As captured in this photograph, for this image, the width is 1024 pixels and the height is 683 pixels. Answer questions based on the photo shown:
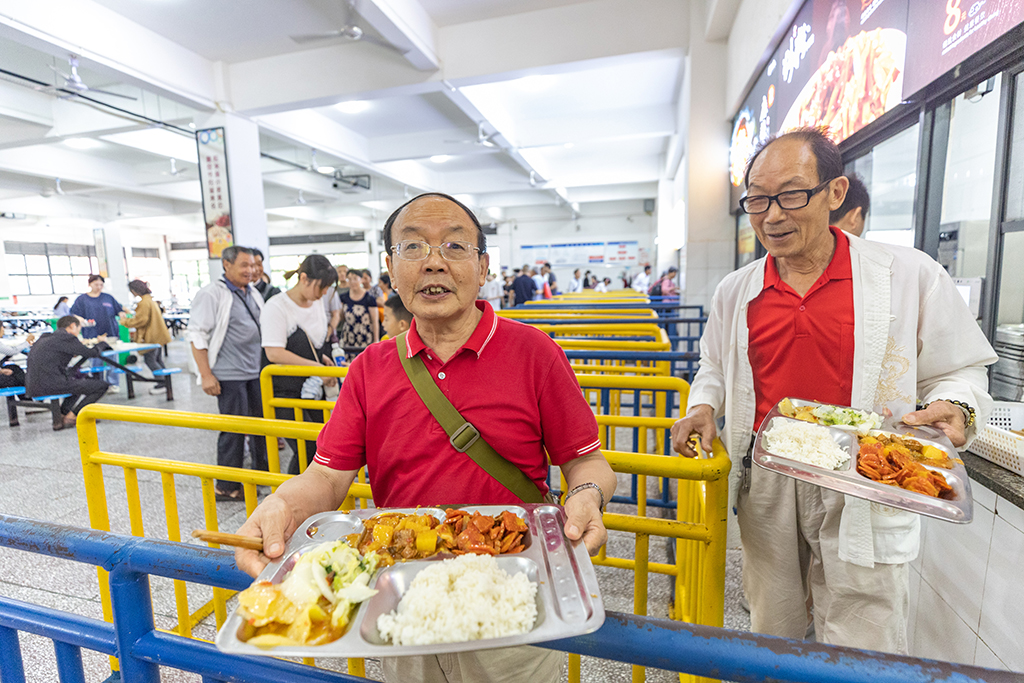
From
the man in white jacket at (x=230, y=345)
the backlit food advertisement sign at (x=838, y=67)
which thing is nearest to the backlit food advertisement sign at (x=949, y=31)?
the backlit food advertisement sign at (x=838, y=67)

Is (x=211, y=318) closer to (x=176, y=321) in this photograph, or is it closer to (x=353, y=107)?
(x=353, y=107)

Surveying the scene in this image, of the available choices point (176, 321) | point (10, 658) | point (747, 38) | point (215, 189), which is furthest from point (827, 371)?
point (176, 321)

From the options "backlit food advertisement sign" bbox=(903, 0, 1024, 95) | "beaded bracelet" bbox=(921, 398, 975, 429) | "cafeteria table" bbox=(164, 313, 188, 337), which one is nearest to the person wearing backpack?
"backlit food advertisement sign" bbox=(903, 0, 1024, 95)

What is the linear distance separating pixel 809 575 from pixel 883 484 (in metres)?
0.63

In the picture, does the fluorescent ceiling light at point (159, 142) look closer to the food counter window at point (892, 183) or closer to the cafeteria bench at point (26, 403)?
the cafeteria bench at point (26, 403)

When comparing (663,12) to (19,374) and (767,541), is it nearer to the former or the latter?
(767,541)

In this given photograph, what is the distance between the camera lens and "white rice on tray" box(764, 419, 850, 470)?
127 cm

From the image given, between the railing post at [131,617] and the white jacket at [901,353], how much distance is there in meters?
1.67

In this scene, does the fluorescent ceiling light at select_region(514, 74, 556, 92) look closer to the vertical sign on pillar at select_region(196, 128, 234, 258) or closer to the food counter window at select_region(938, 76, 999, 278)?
the vertical sign on pillar at select_region(196, 128, 234, 258)

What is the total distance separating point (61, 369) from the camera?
18.3ft

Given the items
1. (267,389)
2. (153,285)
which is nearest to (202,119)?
(267,389)

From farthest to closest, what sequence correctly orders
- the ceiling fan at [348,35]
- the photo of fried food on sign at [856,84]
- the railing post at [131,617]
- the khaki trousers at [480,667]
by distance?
the ceiling fan at [348,35] → the photo of fried food on sign at [856,84] → the khaki trousers at [480,667] → the railing post at [131,617]

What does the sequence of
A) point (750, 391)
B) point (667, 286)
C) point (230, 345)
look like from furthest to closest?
1. point (667, 286)
2. point (230, 345)
3. point (750, 391)

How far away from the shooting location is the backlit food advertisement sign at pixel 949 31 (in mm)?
1590
